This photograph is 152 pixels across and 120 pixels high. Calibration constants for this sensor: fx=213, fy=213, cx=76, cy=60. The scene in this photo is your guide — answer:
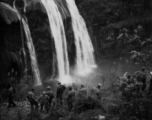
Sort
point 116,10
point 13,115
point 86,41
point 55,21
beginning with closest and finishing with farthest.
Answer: point 13,115
point 55,21
point 86,41
point 116,10

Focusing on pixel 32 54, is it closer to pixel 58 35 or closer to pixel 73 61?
pixel 58 35

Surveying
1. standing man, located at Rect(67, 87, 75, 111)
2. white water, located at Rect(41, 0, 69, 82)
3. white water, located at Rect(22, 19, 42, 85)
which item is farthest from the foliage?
white water, located at Rect(41, 0, 69, 82)

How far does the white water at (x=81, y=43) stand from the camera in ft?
79.6

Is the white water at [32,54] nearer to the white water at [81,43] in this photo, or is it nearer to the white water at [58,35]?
the white water at [58,35]

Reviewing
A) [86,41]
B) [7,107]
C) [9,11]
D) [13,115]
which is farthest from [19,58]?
[86,41]

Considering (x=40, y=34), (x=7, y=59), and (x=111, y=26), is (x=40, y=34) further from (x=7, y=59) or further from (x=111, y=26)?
(x=111, y=26)

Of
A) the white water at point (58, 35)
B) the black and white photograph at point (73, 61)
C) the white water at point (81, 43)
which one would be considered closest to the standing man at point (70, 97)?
the black and white photograph at point (73, 61)

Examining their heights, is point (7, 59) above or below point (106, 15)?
below

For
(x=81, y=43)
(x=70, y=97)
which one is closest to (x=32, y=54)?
(x=81, y=43)

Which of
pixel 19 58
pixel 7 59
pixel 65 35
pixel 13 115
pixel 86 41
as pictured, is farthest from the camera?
→ pixel 86 41

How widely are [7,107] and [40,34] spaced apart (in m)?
9.03

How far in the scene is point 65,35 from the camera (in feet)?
74.0

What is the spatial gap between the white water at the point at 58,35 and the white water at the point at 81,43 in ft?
7.65

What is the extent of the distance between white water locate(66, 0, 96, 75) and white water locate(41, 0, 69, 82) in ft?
7.65
